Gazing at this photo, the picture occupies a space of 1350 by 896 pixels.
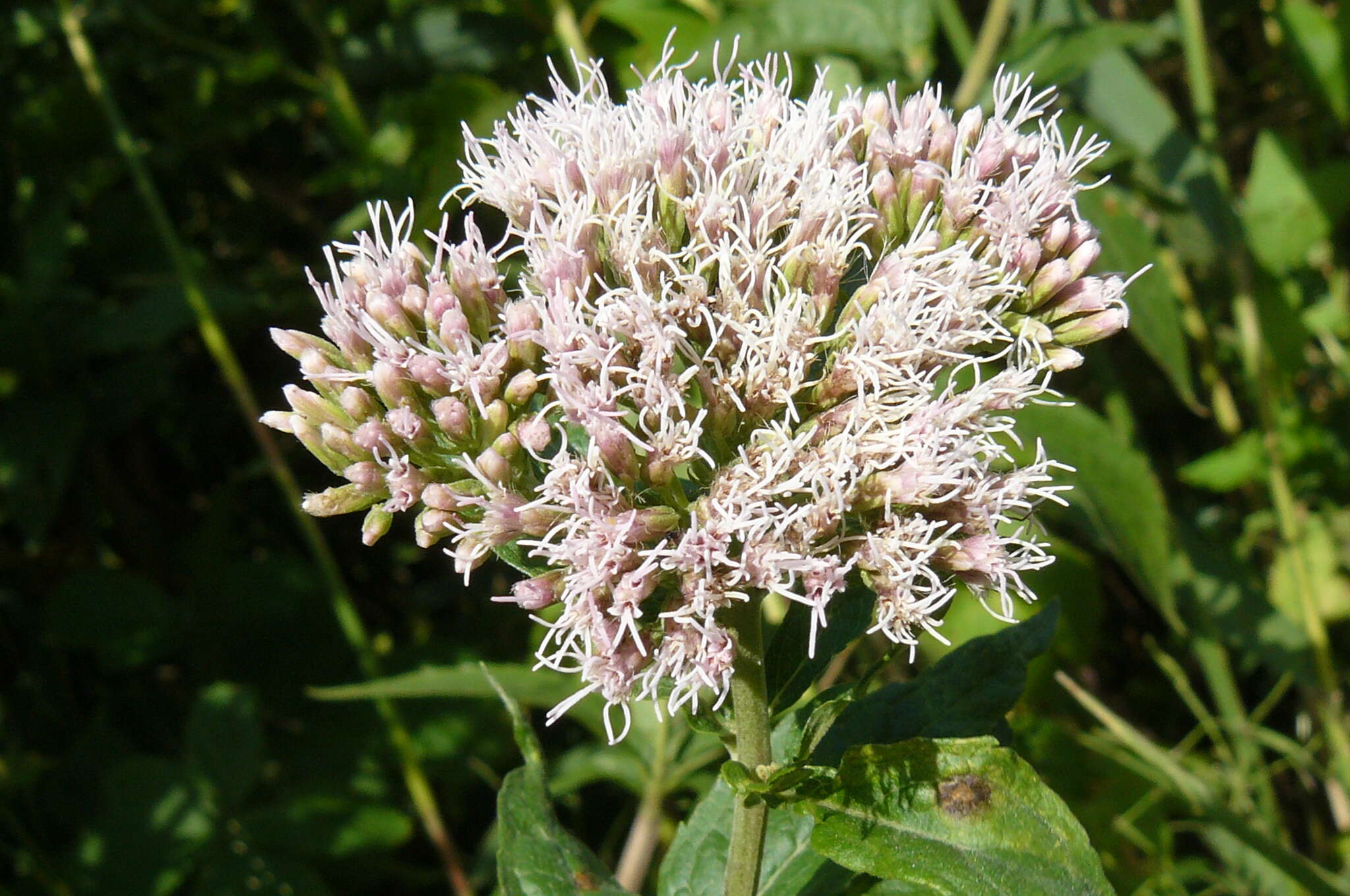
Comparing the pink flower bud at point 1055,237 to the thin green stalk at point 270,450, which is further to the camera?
the thin green stalk at point 270,450

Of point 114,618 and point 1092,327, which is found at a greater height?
point 114,618

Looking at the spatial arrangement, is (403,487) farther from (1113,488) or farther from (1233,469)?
(1233,469)

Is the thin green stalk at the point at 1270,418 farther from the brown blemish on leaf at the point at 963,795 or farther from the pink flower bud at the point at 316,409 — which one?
the pink flower bud at the point at 316,409

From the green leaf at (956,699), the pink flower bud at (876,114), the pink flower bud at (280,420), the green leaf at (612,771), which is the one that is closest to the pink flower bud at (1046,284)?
the pink flower bud at (876,114)

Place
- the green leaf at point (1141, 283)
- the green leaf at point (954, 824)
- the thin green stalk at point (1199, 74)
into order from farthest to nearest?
the thin green stalk at point (1199, 74)
the green leaf at point (1141, 283)
the green leaf at point (954, 824)

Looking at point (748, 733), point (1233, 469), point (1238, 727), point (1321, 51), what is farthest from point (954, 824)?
point (1321, 51)

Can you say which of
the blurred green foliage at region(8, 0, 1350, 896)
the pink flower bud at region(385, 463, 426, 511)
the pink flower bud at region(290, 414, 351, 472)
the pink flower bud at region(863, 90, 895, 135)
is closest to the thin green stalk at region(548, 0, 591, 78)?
the blurred green foliage at region(8, 0, 1350, 896)
